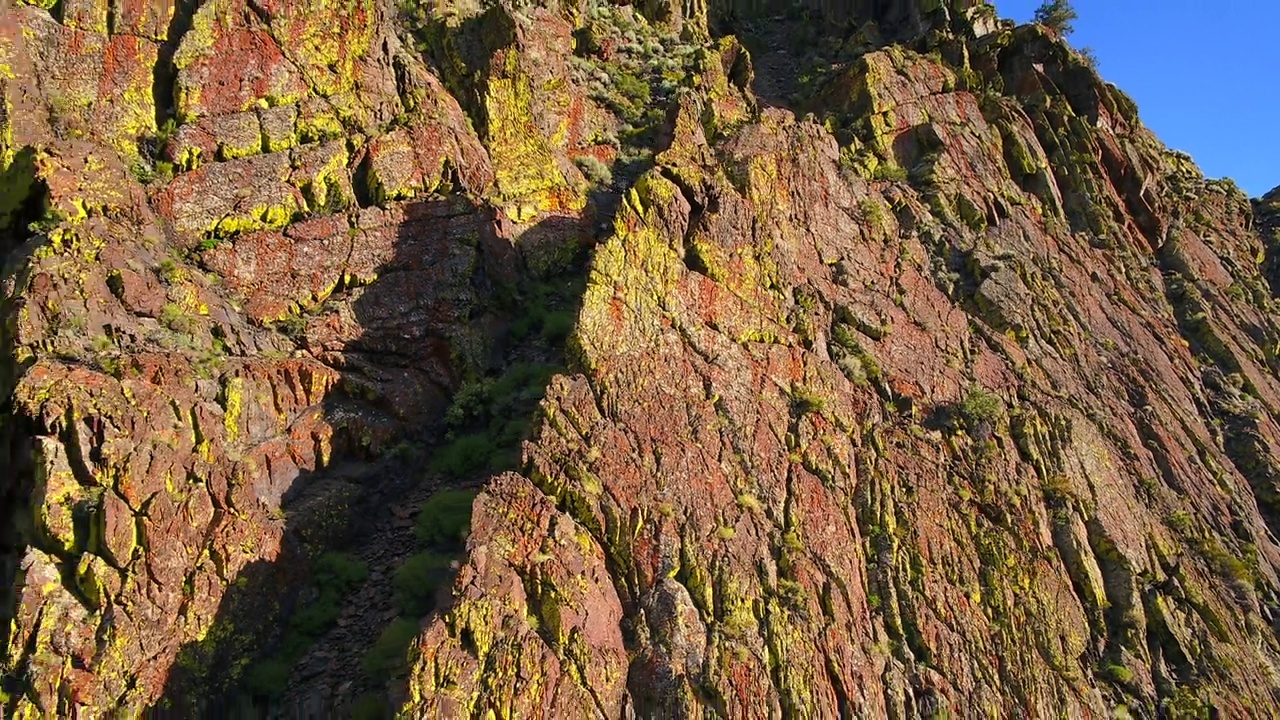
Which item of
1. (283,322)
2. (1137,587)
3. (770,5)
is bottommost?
(283,322)

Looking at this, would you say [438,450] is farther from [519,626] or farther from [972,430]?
[972,430]

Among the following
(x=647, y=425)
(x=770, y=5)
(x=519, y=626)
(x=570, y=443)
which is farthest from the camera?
(x=770, y=5)

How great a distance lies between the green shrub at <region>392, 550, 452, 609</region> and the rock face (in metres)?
0.11

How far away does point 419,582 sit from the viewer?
46.1 feet

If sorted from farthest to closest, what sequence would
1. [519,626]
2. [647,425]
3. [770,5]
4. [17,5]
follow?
1. [770,5]
2. [17,5]
3. [647,425]
4. [519,626]

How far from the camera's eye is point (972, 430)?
19.3 m

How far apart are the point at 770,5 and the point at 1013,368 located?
2556 centimetres

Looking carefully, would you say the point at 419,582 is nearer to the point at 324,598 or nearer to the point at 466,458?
the point at 324,598

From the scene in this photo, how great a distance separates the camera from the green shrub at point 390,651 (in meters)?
12.8

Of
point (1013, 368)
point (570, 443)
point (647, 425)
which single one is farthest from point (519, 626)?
point (1013, 368)

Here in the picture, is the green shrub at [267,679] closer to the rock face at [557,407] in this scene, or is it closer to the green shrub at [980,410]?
the rock face at [557,407]

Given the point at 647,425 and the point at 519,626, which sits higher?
the point at 647,425

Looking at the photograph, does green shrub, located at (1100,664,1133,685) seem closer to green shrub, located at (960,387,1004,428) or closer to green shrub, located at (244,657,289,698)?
green shrub, located at (960,387,1004,428)

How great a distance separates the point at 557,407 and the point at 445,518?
8.67 feet
